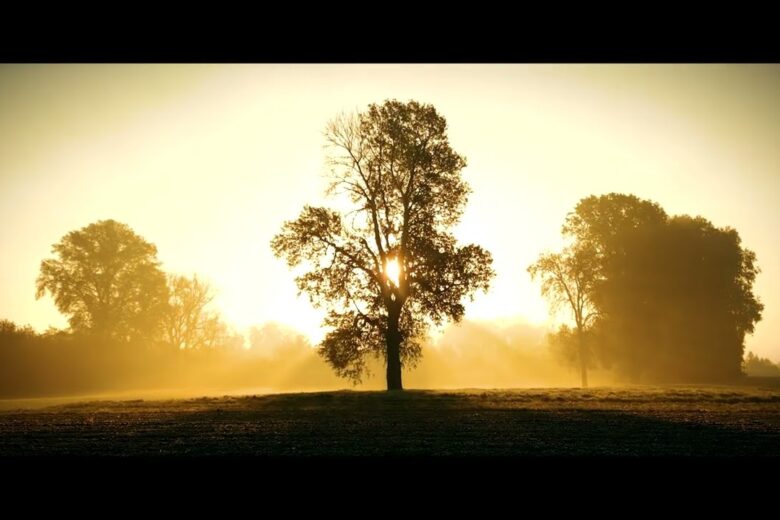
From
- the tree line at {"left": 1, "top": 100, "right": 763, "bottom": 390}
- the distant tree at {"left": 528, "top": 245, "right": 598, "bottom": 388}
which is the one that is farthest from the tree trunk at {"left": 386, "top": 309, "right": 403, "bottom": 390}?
the distant tree at {"left": 528, "top": 245, "right": 598, "bottom": 388}

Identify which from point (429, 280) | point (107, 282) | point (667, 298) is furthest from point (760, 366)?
point (107, 282)

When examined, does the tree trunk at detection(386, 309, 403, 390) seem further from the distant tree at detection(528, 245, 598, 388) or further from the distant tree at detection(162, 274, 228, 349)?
the distant tree at detection(162, 274, 228, 349)

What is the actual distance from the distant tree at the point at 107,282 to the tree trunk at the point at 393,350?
126 feet

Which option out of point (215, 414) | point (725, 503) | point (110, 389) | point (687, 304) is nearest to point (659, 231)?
point (687, 304)

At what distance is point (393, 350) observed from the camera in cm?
2611

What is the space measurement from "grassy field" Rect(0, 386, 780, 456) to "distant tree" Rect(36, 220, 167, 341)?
106ft

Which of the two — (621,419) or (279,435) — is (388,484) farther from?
(621,419)

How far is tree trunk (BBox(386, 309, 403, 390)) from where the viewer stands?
25.9m

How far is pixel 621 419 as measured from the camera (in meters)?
15.0

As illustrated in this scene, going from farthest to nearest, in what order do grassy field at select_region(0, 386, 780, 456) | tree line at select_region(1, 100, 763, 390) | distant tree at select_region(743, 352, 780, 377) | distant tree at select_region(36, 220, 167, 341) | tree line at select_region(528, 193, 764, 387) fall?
1. distant tree at select_region(743, 352, 780, 377)
2. distant tree at select_region(36, 220, 167, 341)
3. tree line at select_region(528, 193, 764, 387)
4. tree line at select_region(1, 100, 763, 390)
5. grassy field at select_region(0, 386, 780, 456)

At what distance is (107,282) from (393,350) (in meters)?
40.0

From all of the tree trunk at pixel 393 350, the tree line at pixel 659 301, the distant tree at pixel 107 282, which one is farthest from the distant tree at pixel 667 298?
the distant tree at pixel 107 282

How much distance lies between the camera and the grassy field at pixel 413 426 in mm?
10039

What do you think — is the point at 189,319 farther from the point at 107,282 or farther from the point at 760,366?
the point at 760,366
